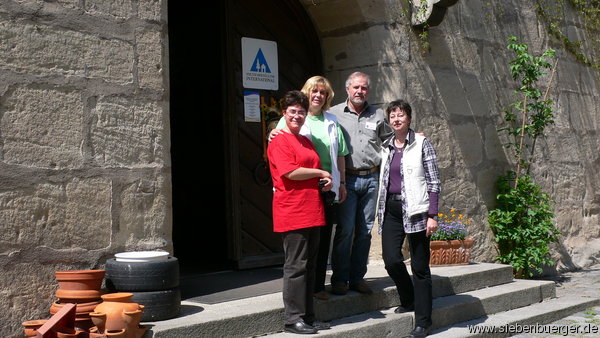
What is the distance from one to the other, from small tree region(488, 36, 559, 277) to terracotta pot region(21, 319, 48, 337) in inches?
179

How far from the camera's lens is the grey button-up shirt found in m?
4.89

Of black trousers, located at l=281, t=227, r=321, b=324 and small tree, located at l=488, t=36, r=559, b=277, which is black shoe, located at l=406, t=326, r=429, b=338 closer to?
black trousers, located at l=281, t=227, r=321, b=324

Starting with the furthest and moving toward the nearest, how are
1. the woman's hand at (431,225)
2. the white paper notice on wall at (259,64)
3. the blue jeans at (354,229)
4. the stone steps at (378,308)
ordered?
the white paper notice on wall at (259,64)
the blue jeans at (354,229)
the woman's hand at (431,225)
the stone steps at (378,308)

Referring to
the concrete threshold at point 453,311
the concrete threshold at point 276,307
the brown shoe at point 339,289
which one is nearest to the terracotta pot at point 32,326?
the concrete threshold at point 276,307

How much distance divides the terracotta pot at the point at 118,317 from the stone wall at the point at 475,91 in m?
3.40

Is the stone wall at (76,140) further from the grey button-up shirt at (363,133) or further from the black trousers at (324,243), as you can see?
the grey button-up shirt at (363,133)

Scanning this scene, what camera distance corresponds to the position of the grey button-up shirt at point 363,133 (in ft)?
16.1

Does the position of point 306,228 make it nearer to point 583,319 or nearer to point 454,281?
point 454,281

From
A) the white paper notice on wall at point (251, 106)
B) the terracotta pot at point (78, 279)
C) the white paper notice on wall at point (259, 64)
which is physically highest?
the white paper notice on wall at point (259, 64)

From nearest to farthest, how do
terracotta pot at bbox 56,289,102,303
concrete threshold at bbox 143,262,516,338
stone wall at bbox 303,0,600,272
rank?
terracotta pot at bbox 56,289,102,303
concrete threshold at bbox 143,262,516,338
stone wall at bbox 303,0,600,272

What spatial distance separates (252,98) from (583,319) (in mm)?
3096

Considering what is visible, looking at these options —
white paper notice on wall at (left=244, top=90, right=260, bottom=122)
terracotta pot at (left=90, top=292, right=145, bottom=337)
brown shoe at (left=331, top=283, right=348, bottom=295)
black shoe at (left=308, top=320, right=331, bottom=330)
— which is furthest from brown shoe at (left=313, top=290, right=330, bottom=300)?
white paper notice on wall at (left=244, top=90, right=260, bottom=122)

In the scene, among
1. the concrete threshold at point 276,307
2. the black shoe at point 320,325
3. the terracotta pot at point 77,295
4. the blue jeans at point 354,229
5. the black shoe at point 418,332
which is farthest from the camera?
the blue jeans at point 354,229

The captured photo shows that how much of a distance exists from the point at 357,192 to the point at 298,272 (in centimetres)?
89
